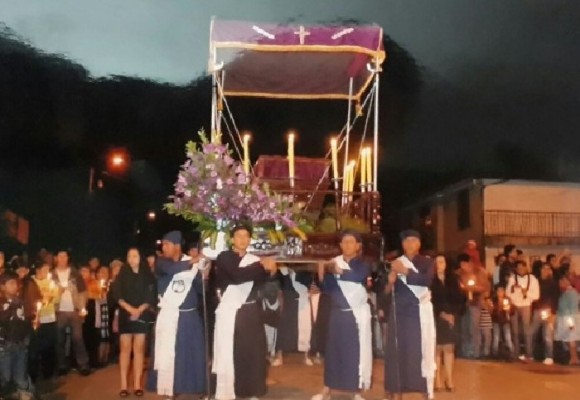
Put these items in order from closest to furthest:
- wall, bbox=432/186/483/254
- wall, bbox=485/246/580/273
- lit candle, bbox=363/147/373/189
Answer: lit candle, bbox=363/147/373/189 < wall, bbox=485/246/580/273 < wall, bbox=432/186/483/254

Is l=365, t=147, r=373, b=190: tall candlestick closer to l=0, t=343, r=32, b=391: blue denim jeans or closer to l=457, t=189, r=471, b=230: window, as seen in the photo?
l=0, t=343, r=32, b=391: blue denim jeans

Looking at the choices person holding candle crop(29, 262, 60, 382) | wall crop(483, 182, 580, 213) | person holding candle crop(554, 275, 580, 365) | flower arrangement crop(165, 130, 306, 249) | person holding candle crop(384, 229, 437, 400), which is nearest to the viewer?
→ person holding candle crop(384, 229, 437, 400)

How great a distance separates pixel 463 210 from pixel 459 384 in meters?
9.87

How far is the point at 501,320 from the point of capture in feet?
40.8

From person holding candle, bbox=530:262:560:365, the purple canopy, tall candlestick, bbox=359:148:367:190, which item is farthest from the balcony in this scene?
tall candlestick, bbox=359:148:367:190

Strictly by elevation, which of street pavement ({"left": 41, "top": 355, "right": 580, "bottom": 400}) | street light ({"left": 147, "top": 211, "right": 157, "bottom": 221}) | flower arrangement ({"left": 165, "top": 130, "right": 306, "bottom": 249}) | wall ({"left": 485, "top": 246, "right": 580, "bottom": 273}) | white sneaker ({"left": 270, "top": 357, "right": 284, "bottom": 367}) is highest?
street light ({"left": 147, "top": 211, "right": 157, "bottom": 221})

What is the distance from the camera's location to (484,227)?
57.9ft

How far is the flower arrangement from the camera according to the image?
8.29m

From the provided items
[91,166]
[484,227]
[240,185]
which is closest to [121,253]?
[91,166]

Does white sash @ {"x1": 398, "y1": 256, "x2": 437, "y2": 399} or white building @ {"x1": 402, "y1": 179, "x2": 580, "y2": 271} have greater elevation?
white building @ {"x1": 402, "y1": 179, "x2": 580, "y2": 271}

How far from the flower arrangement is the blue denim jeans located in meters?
2.03

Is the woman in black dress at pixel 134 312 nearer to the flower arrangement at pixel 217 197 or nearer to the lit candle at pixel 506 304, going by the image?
the flower arrangement at pixel 217 197

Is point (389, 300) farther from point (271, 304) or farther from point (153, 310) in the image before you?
point (153, 310)

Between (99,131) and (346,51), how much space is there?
28.8 ft
